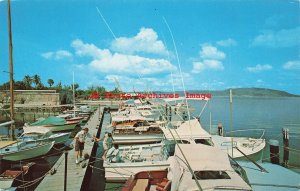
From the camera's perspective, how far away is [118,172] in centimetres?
1354

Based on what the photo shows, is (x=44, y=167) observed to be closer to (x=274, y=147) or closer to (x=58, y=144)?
(x=58, y=144)

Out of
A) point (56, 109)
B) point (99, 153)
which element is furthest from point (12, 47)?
point (56, 109)

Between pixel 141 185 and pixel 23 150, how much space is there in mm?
10445

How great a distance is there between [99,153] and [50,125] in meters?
10.3

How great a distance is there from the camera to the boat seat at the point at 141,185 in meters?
9.91

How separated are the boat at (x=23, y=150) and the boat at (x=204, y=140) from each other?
872 cm

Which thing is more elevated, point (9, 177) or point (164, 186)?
point (164, 186)

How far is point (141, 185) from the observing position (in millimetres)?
10164

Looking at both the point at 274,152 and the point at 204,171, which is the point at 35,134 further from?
the point at 274,152

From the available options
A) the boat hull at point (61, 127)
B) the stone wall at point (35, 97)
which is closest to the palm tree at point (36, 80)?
the stone wall at point (35, 97)

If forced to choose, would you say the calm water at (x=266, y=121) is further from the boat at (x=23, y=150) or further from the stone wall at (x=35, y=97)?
the stone wall at (x=35, y=97)

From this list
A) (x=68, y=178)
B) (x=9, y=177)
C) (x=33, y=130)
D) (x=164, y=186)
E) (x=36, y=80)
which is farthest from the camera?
(x=36, y=80)

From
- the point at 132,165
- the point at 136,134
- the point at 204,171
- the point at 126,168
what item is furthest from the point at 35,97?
the point at 204,171

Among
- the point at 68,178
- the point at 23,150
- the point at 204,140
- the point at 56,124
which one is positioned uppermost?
the point at 204,140
